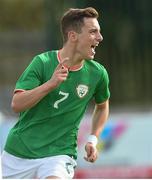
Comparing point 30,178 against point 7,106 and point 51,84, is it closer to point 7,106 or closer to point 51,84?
point 51,84

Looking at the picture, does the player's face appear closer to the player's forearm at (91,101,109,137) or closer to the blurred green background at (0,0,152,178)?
the player's forearm at (91,101,109,137)

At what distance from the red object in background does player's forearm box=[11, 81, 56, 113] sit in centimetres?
768

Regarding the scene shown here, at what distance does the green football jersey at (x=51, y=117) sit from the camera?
7.80 m

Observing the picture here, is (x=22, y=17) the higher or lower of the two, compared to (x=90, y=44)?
lower

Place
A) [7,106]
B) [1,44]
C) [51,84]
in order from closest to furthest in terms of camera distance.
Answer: [51,84]
[7,106]
[1,44]

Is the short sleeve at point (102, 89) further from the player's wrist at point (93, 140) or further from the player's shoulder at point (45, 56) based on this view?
the player's shoulder at point (45, 56)

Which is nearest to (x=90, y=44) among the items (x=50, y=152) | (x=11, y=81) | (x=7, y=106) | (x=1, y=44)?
(x=50, y=152)

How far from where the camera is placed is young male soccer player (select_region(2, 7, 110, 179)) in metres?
7.78

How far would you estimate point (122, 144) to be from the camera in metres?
15.3

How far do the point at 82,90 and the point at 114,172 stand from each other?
7.58 m

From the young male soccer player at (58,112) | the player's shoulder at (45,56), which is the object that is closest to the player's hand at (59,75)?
the young male soccer player at (58,112)

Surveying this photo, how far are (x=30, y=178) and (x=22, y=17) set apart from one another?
26.0 m

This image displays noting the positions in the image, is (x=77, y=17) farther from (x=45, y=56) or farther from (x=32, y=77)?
(x=32, y=77)

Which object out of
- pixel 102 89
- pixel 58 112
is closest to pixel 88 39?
pixel 102 89
